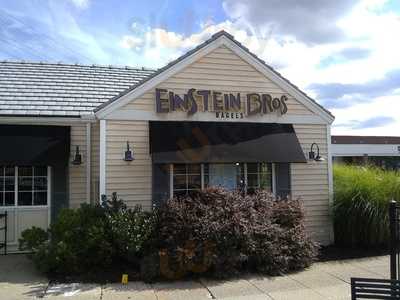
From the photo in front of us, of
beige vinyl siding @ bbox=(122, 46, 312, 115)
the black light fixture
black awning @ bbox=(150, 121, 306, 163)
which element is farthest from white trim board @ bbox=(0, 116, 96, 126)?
black awning @ bbox=(150, 121, 306, 163)

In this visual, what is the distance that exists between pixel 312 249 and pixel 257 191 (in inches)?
69.4

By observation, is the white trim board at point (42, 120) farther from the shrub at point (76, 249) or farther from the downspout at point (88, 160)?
the shrub at point (76, 249)

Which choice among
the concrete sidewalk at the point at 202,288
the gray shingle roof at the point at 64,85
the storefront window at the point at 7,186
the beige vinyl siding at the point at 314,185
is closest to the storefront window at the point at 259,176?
the beige vinyl siding at the point at 314,185

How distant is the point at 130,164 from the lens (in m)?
10.7

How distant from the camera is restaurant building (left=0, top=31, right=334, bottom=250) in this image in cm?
1058

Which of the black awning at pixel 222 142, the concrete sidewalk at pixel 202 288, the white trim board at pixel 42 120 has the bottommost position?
the concrete sidewalk at pixel 202 288

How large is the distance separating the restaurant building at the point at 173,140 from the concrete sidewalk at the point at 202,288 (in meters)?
2.39

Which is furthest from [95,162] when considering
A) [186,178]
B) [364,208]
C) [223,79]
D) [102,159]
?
[364,208]

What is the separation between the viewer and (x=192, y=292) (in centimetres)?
798

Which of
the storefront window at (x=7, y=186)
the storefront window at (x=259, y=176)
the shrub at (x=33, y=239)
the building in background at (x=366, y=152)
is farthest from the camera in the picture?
the building in background at (x=366, y=152)

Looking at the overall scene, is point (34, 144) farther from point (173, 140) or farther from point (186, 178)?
point (186, 178)

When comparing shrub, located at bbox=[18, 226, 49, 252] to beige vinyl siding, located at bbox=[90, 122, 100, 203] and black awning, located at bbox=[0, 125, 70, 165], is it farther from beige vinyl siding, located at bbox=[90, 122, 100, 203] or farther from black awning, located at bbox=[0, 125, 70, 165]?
beige vinyl siding, located at bbox=[90, 122, 100, 203]

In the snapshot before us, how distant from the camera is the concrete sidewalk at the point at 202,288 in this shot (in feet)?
25.3

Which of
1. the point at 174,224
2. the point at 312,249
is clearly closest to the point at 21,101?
the point at 174,224
